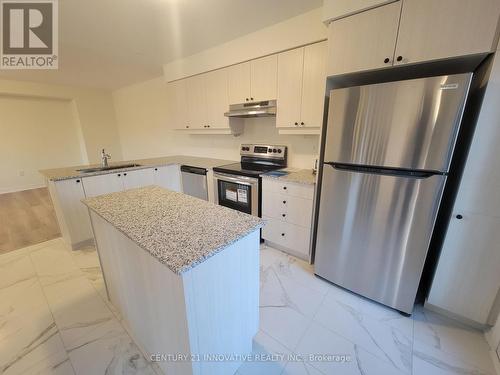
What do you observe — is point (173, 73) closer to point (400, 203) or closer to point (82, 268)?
point (82, 268)

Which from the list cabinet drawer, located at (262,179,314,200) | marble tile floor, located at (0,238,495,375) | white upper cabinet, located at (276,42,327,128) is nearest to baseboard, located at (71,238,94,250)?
marble tile floor, located at (0,238,495,375)

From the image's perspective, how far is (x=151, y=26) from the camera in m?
2.15

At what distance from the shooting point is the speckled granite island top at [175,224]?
2.64 ft

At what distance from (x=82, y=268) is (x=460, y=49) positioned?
3.47 meters

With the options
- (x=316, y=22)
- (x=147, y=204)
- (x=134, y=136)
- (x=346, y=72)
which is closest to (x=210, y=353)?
(x=147, y=204)

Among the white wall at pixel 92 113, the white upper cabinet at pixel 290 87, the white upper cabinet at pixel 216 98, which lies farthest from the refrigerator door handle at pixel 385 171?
the white wall at pixel 92 113

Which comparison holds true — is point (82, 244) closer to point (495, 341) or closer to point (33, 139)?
point (495, 341)

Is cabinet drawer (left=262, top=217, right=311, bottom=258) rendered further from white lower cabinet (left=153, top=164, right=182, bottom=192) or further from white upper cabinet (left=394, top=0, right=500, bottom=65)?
white lower cabinet (left=153, top=164, right=182, bottom=192)

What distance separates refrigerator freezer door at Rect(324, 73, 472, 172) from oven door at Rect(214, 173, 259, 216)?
1.05 meters

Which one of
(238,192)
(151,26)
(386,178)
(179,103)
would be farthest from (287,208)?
(179,103)

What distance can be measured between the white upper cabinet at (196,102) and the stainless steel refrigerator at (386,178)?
2030 mm

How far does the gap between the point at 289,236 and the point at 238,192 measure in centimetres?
79

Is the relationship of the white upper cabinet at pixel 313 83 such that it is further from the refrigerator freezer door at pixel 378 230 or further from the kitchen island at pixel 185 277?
the kitchen island at pixel 185 277

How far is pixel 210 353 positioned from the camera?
3.15 ft
